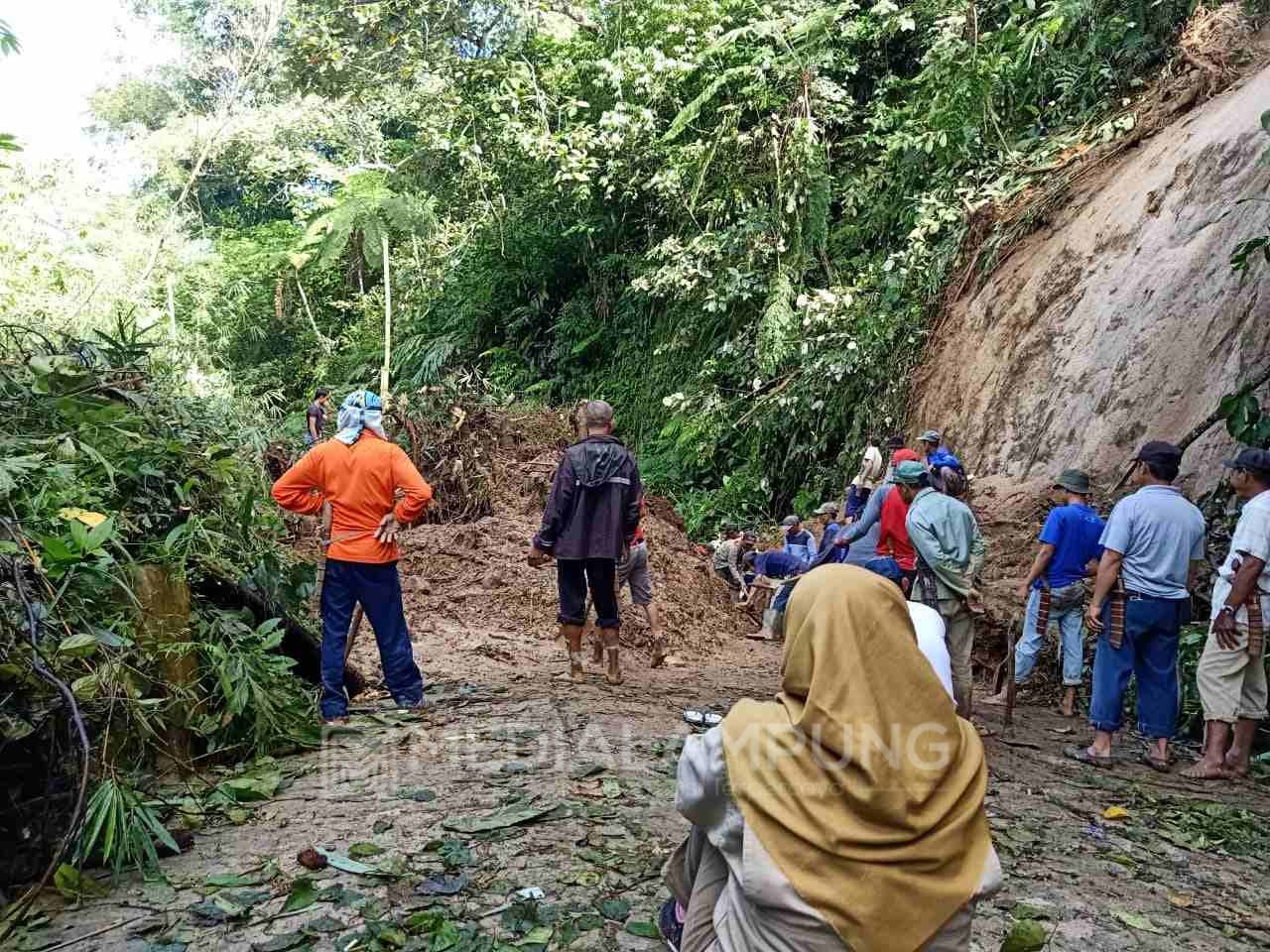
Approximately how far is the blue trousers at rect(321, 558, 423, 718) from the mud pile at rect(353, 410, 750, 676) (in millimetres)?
1633

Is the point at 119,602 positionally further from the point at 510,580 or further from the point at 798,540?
the point at 798,540

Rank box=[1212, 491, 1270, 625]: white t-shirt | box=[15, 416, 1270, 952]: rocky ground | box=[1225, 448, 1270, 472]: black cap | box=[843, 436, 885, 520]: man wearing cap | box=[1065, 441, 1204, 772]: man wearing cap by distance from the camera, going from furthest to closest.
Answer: box=[843, 436, 885, 520]: man wearing cap < box=[1065, 441, 1204, 772]: man wearing cap < box=[1225, 448, 1270, 472]: black cap < box=[1212, 491, 1270, 625]: white t-shirt < box=[15, 416, 1270, 952]: rocky ground

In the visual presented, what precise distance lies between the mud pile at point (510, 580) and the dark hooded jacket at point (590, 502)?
6.30 feet

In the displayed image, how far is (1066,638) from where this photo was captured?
25.0ft

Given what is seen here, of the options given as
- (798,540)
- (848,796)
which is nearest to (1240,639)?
(848,796)

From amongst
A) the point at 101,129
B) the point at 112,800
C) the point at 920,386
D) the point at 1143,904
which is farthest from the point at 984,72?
the point at 101,129

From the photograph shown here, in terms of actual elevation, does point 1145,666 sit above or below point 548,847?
above

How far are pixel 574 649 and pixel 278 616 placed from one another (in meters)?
2.19

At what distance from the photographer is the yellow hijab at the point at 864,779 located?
2027 millimetres

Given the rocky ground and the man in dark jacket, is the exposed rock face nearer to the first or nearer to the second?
the rocky ground

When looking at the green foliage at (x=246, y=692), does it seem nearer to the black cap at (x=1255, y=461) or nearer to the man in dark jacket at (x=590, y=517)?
the man in dark jacket at (x=590, y=517)

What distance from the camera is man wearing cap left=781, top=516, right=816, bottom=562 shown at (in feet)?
39.4

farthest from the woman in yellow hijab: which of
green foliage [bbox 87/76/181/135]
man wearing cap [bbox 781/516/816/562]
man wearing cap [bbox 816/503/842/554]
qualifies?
green foliage [bbox 87/76/181/135]

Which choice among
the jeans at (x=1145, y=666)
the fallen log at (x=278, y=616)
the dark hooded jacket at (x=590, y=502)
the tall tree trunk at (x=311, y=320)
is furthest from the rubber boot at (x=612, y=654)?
the tall tree trunk at (x=311, y=320)
